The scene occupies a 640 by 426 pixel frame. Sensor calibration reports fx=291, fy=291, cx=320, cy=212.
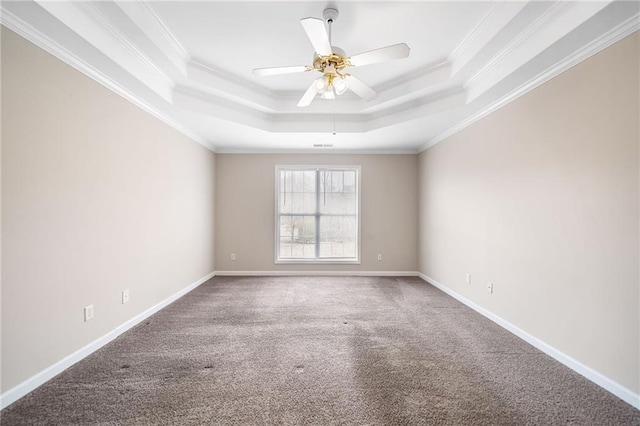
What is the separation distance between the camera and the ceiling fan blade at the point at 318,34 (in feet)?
5.69

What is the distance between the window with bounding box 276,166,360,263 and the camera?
550 cm

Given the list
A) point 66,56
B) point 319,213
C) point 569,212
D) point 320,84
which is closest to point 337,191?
point 319,213

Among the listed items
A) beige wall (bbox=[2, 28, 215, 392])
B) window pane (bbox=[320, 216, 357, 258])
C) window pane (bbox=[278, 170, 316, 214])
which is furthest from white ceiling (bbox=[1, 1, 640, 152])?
window pane (bbox=[320, 216, 357, 258])

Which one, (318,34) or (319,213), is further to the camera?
(319,213)

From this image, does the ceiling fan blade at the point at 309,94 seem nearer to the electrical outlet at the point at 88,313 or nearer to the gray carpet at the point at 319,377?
the gray carpet at the point at 319,377

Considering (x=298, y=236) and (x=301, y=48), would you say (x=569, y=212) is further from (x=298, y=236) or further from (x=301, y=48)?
(x=298, y=236)

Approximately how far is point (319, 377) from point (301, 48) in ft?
8.99

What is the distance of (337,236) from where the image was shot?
18.1 ft

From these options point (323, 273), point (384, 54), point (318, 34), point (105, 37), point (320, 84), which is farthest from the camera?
point (323, 273)

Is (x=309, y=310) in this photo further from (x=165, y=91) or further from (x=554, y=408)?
(x=165, y=91)

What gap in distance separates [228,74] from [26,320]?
2.70m

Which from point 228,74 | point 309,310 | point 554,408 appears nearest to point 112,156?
point 228,74

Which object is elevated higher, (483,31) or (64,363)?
(483,31)

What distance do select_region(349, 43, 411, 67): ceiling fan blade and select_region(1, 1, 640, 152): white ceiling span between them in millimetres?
394
